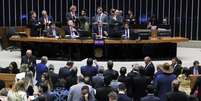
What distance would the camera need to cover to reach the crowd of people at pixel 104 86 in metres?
12.5

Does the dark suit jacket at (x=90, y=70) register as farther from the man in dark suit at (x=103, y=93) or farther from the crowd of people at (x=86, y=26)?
the crowd of people at (x=86, y=26)

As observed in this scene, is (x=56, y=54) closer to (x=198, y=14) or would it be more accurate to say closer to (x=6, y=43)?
(x=6, y=43)

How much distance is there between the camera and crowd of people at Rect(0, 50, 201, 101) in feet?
41.0

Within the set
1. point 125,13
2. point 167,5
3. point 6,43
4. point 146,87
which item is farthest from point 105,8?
point 146,87

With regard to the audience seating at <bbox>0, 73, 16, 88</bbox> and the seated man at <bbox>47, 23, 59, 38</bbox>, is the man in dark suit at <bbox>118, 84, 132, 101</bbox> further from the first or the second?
the seated man at <bbox>47, 23, 59, 38</bbox>

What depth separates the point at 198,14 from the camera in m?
30.5

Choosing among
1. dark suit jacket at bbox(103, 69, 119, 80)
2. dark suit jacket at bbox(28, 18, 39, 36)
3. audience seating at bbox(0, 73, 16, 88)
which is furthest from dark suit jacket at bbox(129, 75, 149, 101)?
dark suit jacket at bbox(28, 18, 39, 36)

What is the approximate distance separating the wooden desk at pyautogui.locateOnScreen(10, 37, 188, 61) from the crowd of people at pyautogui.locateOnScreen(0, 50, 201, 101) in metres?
7.98

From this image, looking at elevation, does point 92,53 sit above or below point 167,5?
below

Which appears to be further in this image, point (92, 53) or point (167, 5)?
point (167, 5)

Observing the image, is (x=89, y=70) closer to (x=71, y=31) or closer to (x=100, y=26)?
(x=100, y=26)

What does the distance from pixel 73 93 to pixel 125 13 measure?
17.8 meters

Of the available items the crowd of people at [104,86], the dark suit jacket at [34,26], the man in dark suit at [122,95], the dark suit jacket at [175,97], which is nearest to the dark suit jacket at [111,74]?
the crowd of people at [104,86]

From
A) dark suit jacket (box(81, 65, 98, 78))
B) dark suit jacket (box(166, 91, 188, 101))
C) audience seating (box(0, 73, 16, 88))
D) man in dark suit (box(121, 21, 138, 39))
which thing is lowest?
audience seating (box(0, 73, 16, 88))
